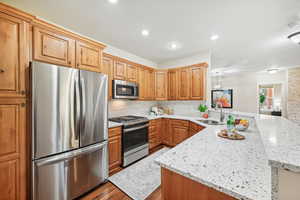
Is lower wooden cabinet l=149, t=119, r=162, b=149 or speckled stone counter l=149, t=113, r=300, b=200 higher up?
speckled stone counter l=149, t=113, r=300, b=200

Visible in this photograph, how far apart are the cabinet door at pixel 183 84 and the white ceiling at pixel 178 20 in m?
0.71

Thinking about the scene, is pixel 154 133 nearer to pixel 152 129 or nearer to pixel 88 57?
pixel 152 129

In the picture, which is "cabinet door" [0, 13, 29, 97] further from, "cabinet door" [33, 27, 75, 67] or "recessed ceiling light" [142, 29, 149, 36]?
"recessed ceiling light" [142, 29, 149, 36]

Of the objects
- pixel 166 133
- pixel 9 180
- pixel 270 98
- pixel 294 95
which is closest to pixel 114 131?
pixel 9 180

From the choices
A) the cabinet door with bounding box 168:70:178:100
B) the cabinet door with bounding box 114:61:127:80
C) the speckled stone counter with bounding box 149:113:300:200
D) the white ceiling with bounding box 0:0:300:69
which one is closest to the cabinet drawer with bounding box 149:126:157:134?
the cabinet door with bounding box 168:70:178:100

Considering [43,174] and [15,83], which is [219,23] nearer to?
[15,83]

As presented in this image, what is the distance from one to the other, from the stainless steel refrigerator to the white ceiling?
3.13ft

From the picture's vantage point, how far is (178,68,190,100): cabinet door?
134 inches

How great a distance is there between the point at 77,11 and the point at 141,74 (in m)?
1.91

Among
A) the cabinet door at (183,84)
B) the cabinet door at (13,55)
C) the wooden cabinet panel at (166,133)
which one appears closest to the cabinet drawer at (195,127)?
the wooden cabinet panel at (166,133)

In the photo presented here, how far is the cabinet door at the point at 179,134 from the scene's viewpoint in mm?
3141

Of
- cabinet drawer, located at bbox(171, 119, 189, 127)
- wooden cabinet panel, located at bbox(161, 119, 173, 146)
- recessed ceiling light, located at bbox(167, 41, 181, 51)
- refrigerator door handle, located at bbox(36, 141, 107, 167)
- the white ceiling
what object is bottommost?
wooden cabinet panel, located at bbox(161, 119, 173, 146)

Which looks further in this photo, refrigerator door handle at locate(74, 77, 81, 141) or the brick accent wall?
the brick accent wall

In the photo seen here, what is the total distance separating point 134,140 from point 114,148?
0.48 meters
